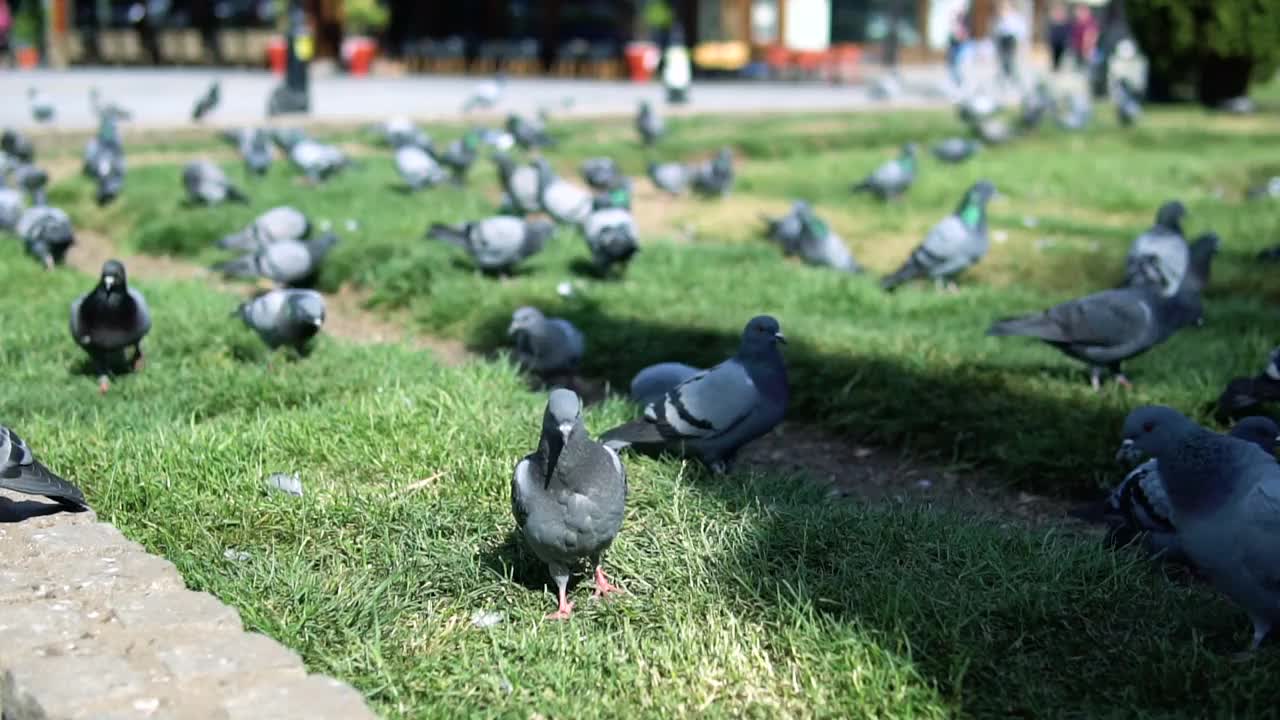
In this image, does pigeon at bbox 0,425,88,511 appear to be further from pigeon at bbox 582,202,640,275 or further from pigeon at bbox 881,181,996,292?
pigeon at bbox 881,181,996,292

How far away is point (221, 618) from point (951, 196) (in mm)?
9232

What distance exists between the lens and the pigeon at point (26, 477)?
152 inches

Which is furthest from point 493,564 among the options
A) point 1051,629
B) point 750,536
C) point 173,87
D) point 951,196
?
point 173,87

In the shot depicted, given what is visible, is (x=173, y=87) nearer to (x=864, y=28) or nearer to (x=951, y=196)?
(x=864, y=28)

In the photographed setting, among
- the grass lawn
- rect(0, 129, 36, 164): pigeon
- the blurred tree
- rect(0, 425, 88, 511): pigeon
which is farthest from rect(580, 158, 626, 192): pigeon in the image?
the blurred tree

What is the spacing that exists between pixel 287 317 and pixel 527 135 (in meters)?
8.48

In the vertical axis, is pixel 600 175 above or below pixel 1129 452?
above

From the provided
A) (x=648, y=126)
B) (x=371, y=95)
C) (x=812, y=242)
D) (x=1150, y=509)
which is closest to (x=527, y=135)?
(x=648, y=126)

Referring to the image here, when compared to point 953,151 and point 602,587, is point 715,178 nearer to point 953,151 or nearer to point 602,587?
point 953,151

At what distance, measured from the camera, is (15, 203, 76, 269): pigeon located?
839cm

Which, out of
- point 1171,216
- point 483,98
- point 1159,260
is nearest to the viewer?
point 1159,260

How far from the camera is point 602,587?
374 centimetres

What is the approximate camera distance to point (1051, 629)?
→ 3.48 m

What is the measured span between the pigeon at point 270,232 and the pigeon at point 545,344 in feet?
9.12
